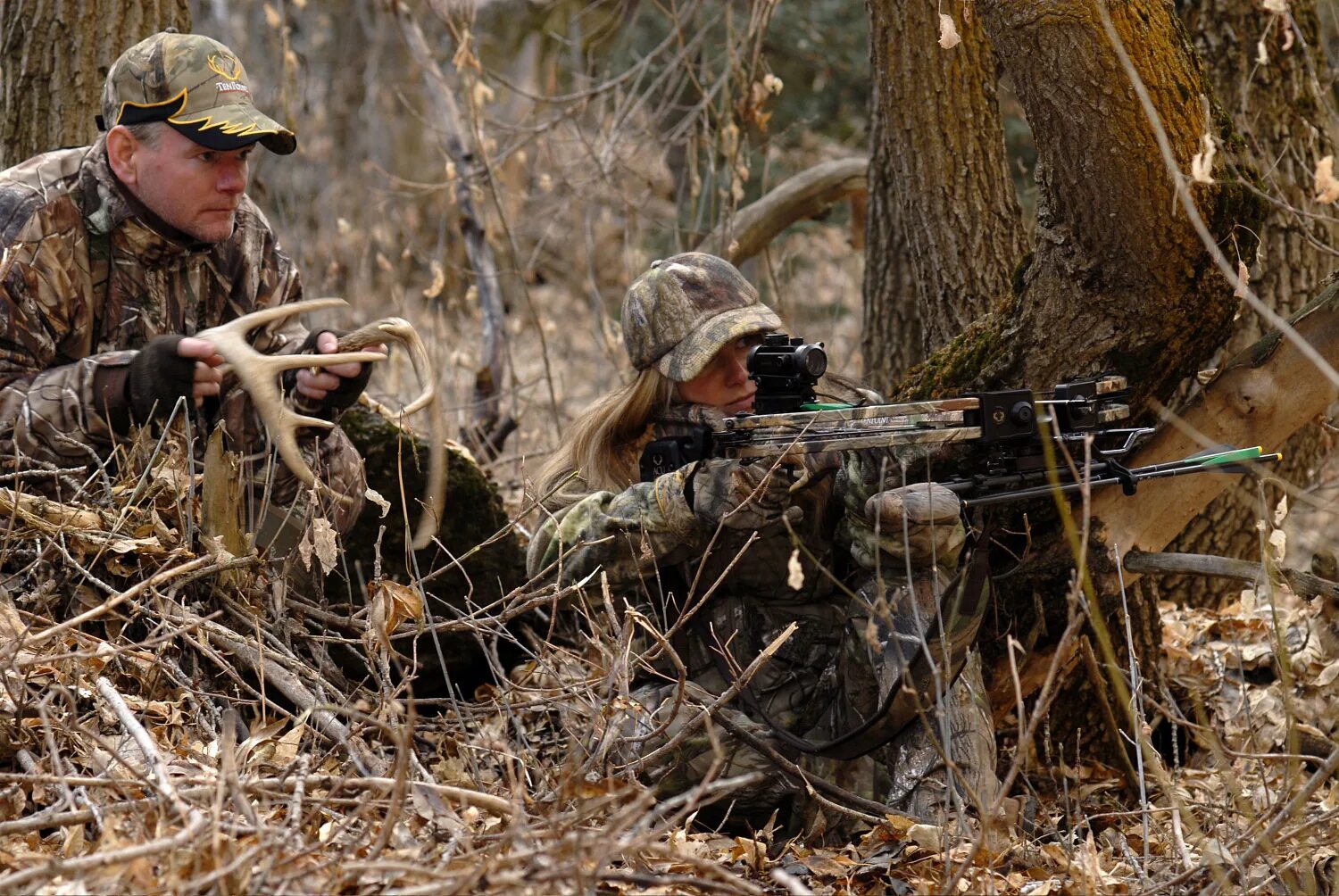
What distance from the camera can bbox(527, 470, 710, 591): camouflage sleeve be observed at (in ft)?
13.5

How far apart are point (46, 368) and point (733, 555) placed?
7.51ft

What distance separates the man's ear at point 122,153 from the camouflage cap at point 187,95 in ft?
0.13

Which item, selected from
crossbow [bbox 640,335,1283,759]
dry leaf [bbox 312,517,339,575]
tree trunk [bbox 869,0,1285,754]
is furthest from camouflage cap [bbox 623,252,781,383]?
dry leaf [bbox 312,517,339,575]

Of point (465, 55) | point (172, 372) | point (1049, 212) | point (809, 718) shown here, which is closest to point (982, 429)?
point (1049, 212)

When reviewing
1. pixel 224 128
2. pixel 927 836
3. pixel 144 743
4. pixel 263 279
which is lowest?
pixel 927 836

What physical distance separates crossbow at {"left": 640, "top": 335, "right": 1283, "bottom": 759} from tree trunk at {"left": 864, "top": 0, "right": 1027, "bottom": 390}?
1131mm

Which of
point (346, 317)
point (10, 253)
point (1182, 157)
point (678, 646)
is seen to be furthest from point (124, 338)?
point (346, 317)

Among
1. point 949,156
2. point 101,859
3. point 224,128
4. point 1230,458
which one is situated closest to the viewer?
point 101,859

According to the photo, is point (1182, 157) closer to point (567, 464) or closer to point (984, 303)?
point (984, 303)

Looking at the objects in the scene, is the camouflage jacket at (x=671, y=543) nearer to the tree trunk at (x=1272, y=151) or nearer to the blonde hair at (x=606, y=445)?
the blonde hair at (x=606, y=445)

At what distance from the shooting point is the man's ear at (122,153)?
468 cm

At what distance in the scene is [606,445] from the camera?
4531 millimetres

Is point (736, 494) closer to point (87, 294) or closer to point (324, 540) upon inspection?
point (324, 540)

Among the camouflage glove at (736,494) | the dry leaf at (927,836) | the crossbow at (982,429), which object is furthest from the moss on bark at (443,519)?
the dry leaf at (927,836)
